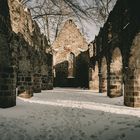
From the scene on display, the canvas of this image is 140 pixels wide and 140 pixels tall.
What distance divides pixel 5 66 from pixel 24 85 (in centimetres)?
399

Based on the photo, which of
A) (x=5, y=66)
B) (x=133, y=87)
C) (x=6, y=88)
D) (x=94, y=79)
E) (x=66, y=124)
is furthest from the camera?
(x=94, y=79)

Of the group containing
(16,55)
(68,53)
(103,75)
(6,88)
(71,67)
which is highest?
(68,53)

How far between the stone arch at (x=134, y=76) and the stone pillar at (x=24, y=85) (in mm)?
4461

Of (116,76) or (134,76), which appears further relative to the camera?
(116,76)

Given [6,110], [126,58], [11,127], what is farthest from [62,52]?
[11,127]

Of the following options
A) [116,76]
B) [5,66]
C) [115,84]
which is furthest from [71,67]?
[5,66]

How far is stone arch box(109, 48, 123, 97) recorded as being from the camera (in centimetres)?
1602

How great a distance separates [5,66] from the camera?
33.9 feet

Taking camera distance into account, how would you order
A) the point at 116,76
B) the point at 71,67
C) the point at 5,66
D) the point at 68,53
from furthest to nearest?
1. the point at 68,53
2. the point at 71,67
3. the point at 116,76
4. the point at 5,66

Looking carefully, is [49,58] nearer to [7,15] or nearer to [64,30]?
[64,30]

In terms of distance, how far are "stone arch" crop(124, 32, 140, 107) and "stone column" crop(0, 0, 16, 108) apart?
157 inches

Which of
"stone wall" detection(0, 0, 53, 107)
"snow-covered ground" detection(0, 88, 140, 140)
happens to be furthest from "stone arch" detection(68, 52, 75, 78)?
"snow-covered ground" detection(0, 88, 140, 140)

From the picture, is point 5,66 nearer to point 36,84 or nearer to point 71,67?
point 36,84

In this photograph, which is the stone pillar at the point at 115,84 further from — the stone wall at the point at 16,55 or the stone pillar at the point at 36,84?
the stone pillar at the point at 36,84
